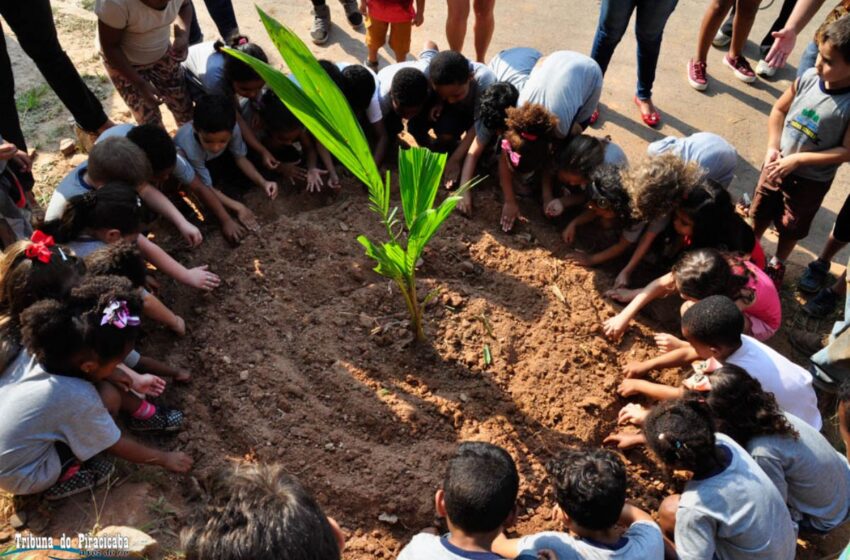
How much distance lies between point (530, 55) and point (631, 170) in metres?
1.18

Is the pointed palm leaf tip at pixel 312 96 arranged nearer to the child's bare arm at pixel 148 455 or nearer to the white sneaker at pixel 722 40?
the child's bare arm at pixel 148 455

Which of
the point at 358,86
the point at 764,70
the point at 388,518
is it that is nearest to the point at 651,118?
the point at 764,70

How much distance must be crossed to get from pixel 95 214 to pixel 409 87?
167cm

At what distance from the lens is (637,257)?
3541 mm

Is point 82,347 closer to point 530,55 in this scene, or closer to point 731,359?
point 731,359

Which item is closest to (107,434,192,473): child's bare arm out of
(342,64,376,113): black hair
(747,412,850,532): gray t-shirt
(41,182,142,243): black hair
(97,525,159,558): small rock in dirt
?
(97,525,159,558): small rock in dirt

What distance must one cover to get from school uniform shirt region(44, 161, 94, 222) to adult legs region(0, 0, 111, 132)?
2.33 feet

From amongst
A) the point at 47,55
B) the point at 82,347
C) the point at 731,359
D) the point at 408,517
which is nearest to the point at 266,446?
the point at 408,517

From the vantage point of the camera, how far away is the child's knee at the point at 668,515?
259 cm

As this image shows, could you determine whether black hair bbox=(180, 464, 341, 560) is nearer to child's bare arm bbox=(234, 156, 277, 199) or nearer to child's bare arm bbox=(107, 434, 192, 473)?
child's bare arm bbox=(107, 434, 192, 473)

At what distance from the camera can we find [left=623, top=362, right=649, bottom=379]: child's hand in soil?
315 cm

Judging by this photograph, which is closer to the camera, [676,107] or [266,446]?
[266,446]

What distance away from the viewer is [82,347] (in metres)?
2.31

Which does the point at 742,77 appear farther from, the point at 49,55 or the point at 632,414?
the point at 49,55
